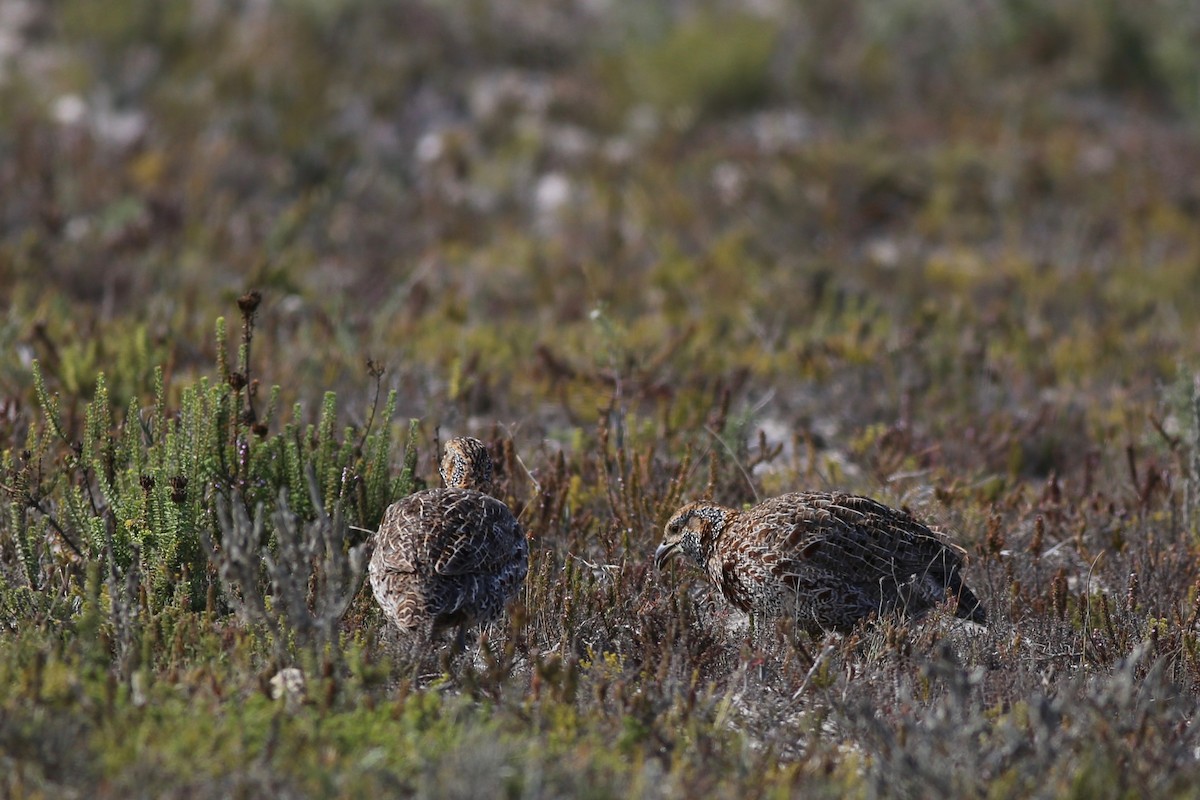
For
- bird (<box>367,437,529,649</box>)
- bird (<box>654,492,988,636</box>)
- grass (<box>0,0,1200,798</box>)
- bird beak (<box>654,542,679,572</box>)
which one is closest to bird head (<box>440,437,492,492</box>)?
grass (<box>0,0,1200,798</box>)

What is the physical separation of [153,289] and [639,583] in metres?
4.59

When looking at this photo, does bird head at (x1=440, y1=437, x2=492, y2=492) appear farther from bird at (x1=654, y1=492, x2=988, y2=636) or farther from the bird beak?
bird at (x1=654, y1=492, x2=988, y2=636)

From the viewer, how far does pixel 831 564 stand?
13.6 feet

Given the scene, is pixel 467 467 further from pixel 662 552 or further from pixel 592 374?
pixel 592 374

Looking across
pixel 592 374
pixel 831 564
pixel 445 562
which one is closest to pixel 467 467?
pixel 445 562

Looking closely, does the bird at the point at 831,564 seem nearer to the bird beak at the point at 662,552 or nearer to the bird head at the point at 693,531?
the bird head at the point at 693,531

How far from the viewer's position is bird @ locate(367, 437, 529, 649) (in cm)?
386

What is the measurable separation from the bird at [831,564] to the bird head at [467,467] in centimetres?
83

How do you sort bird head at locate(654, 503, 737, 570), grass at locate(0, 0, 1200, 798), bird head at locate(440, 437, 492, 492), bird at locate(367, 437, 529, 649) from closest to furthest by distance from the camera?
grass at locate(0, 0, 1200, 798) < bird at locate(367, 437, 529, 649) < bird head at locate(654, 503, 737, 570) < bird head at locate(440, 437, 492, 492)

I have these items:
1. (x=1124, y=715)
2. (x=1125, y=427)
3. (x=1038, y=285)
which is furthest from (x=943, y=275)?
(x=1124, y=715)

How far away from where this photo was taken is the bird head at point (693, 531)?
4.41 meters

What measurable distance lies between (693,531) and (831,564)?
0.50 m

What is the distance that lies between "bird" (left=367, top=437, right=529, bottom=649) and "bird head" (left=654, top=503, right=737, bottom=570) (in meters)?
0.57

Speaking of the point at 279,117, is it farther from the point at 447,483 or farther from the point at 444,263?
the point at 447,483
